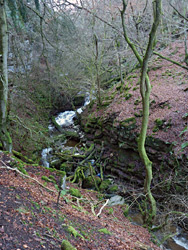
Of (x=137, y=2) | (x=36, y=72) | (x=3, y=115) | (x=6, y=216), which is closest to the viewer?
(x=6, y=216)

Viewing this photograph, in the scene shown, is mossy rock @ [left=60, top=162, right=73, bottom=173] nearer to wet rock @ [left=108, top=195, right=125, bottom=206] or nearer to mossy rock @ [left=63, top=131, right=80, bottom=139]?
wet rock @ [left=108, top=195, right=125, bottom=206]

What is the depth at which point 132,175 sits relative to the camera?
10938 millimetres

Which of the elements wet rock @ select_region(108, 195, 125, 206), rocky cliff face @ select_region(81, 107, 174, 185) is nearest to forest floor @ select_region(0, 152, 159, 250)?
wet rock @ select_region(108, 195, 125, 206)

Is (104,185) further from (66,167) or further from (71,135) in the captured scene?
(71,135)

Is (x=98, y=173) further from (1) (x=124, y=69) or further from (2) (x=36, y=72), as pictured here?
(1) (x=124, y=69)

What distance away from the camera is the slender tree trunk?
624 centimetres

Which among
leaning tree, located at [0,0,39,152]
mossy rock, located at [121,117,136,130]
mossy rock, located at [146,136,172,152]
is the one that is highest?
leaning tree, located at [0,0,39,152]

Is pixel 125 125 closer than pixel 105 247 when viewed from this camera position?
No

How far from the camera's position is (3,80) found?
6.68 m

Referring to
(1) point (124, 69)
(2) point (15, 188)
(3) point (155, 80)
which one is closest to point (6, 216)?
(2) point (15, 188)

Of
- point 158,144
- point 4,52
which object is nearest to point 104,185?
point 158,144

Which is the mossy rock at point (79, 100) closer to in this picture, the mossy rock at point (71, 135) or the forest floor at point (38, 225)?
the mossy rock at point (71, 135)

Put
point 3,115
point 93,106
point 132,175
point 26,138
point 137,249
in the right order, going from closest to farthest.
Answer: point 137,249
point 3,115
point 26,138
point 132,175
point 93,106

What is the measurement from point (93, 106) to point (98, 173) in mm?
6487
